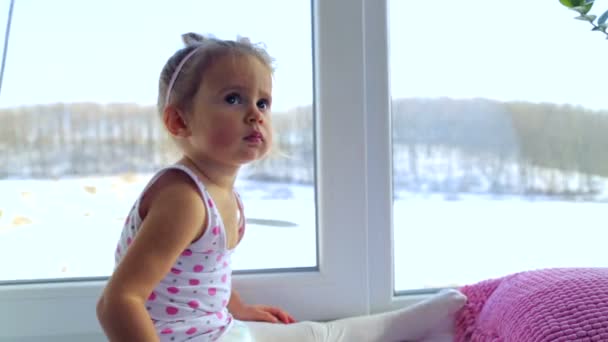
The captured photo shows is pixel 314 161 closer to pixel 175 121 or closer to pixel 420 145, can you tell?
pixel 420 145

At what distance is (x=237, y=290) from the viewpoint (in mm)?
946

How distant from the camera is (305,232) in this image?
1.01 meters

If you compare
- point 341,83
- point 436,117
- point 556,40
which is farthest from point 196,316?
point 556,40

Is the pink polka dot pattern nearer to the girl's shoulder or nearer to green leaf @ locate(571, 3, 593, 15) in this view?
the girl's shoulder

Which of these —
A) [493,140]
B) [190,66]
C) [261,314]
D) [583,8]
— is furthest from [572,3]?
[261,314]

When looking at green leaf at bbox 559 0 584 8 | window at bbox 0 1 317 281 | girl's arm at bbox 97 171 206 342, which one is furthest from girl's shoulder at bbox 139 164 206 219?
green leaf at bbox 559 0 584 8

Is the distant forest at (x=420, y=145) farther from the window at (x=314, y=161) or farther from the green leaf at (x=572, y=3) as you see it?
the green leaf at (x=572, y=3)

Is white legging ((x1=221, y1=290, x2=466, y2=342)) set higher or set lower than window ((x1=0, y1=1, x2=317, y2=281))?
lower

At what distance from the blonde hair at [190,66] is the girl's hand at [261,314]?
34 centimetres

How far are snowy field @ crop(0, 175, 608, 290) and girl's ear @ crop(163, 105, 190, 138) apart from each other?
24cm

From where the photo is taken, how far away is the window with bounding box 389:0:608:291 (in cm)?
101

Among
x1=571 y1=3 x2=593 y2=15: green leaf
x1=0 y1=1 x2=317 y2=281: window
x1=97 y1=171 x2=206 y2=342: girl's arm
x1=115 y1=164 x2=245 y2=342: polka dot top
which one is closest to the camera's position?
x1=97 y1=171 x2=206 y2=342: girl's arm

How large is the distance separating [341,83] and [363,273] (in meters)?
0.32

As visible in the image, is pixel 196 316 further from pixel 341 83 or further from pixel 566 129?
pixel 566 129
